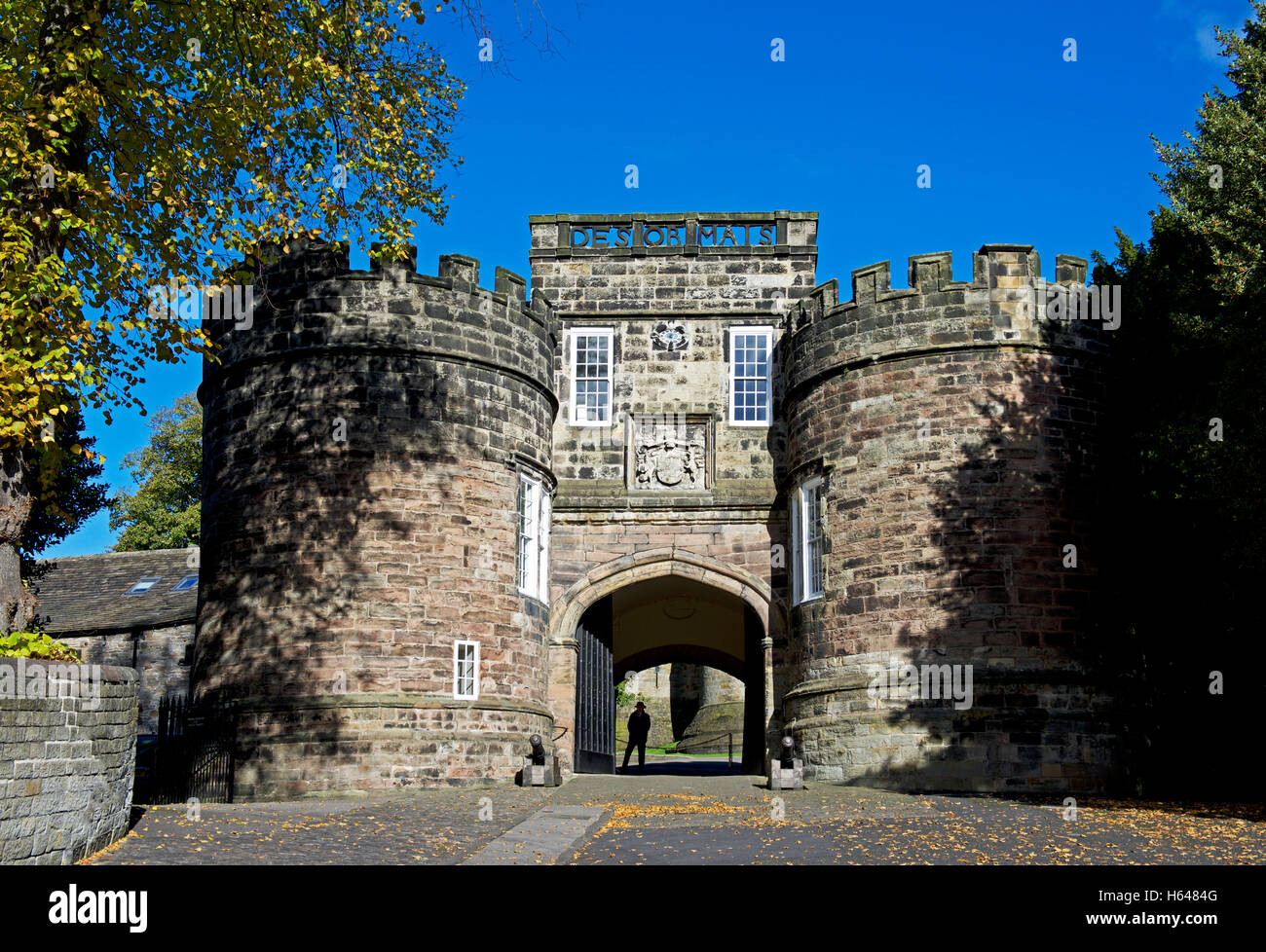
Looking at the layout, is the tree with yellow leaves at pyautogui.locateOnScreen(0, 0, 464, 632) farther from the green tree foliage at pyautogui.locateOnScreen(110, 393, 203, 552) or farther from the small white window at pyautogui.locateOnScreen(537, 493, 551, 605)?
the green tree foliage at pyautogui.locateOnScreen(110, 393, 203, 552)

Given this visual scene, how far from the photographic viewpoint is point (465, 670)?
18.1m

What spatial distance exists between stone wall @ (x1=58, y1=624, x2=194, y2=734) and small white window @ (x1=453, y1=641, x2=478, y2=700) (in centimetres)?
1428

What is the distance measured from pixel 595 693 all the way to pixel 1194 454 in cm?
1088

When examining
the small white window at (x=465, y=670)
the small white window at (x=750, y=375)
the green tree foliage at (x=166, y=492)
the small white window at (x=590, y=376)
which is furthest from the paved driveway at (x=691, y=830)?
the green tree foliage at (x=166, y=492)

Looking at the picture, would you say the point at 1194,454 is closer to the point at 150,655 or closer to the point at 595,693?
the point at 595,693

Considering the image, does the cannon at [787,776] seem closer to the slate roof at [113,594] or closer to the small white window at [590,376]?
the small white window at [590,376]

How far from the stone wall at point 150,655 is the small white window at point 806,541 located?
16.8 m

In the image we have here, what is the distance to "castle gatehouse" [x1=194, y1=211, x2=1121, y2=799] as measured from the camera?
1722 centimetres

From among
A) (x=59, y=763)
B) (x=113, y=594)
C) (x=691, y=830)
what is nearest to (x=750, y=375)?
(x=691, y=830)

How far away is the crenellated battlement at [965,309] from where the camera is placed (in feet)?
60.2

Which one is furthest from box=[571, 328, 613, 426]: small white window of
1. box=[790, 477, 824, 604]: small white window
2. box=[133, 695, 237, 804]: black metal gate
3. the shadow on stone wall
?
box=[133, 695, 237, 804]: black metal gate

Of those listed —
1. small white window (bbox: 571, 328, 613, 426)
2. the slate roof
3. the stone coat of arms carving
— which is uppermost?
small white window (bbox: 571, 328, 613, 426)
